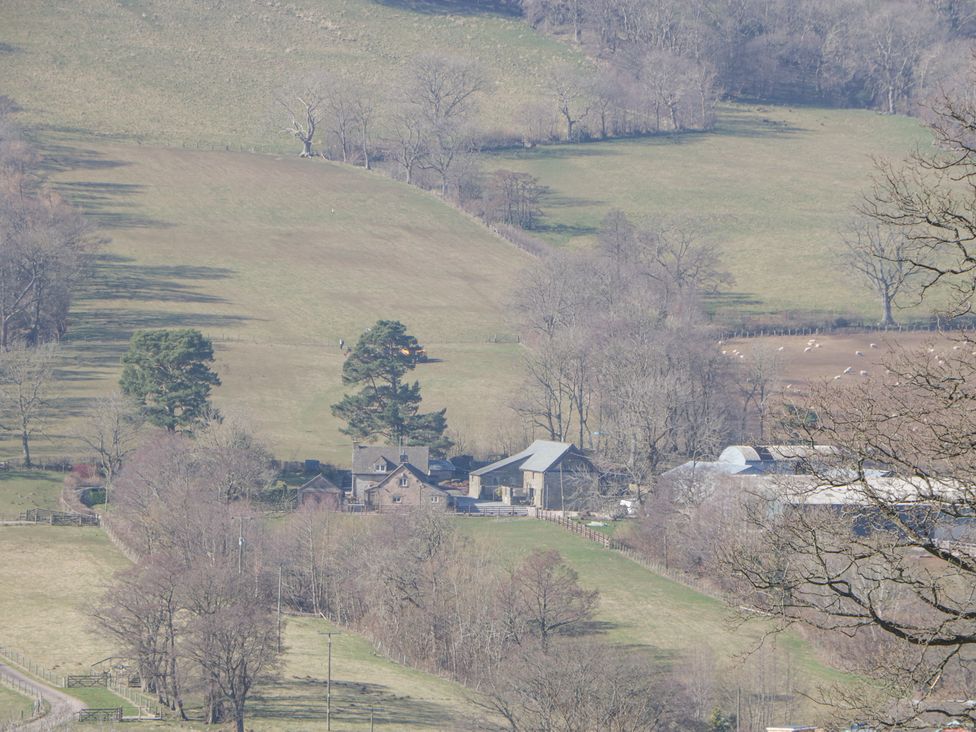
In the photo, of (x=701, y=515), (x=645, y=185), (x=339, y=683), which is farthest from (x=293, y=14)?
(x=339, y=683)

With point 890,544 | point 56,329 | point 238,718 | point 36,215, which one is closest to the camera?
point 890,544

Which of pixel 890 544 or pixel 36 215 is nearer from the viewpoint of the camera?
pixel 890 544

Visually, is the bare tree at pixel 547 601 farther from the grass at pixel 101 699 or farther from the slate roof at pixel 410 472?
the slate roof at pixel 410 472

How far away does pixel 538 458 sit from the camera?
8981cm

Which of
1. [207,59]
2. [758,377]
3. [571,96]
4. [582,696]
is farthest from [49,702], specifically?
[207,59]

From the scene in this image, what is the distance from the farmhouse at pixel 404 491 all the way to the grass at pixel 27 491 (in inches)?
652

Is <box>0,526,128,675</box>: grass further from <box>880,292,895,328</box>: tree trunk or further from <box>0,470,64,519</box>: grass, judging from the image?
<box>880,292,895,328</box>: tree trunk

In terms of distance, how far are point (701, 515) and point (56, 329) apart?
4994 centimetres

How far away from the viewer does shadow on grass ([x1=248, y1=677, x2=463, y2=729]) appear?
5125 centimetres

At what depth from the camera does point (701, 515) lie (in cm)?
7150

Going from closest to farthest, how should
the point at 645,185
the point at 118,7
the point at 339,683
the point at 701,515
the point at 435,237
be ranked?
1. the point at 339,683
2. the point at 701,515
3. the point at 435,237
4. the point at 645,185
5. the point at 118,7

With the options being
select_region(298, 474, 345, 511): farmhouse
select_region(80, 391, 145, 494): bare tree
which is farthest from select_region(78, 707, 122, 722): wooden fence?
select_region(80, 391, 145, 494): bare tree

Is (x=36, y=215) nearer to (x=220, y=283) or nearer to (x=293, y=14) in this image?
(x=220, y=283)

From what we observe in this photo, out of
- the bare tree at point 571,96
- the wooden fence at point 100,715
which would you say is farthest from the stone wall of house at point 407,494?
the bare tree at point 571,96
